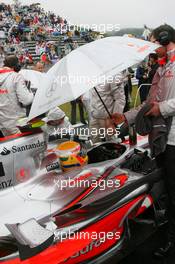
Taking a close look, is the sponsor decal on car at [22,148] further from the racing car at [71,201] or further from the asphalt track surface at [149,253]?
the asphalt track surface at [149,253]

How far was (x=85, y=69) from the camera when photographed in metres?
2.64

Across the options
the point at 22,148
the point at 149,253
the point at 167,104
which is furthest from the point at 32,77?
the point at 149,253

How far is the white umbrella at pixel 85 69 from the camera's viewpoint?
8.16 ft

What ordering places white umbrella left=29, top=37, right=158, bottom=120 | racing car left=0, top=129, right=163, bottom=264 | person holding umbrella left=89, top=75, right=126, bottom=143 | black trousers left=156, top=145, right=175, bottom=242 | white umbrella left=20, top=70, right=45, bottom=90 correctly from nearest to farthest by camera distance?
racing car left=0, top=129, right=163, bottom=264
white umbrella left=29, top=37, right=158, bottom=120
black trousers left=156, top=145, right=175, bottom=242
person holding umbrella left=89, top=75, right=126, bottom=143
white umbrella left=20, top=70, right=45, bottom=90

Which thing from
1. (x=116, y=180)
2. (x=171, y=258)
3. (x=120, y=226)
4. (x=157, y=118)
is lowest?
(x=171, y=258)

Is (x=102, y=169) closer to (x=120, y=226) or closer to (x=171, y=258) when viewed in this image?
(x=120, y=226)

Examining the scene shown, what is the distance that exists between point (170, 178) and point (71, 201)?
0.86 meters

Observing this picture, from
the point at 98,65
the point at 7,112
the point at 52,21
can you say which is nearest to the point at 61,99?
the point at 98,65

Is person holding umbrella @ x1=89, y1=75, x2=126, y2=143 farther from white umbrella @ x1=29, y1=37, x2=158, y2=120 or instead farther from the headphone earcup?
the headphone earcup

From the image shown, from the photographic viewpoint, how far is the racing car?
82.0 inches

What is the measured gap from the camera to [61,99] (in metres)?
2.45

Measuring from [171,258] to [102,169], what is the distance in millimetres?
1003

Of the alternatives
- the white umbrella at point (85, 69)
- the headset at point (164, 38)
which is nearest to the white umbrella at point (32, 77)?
the white umbrella at point (85, 69)

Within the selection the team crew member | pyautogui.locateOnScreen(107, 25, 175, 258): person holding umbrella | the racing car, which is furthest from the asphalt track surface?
the team crew member
